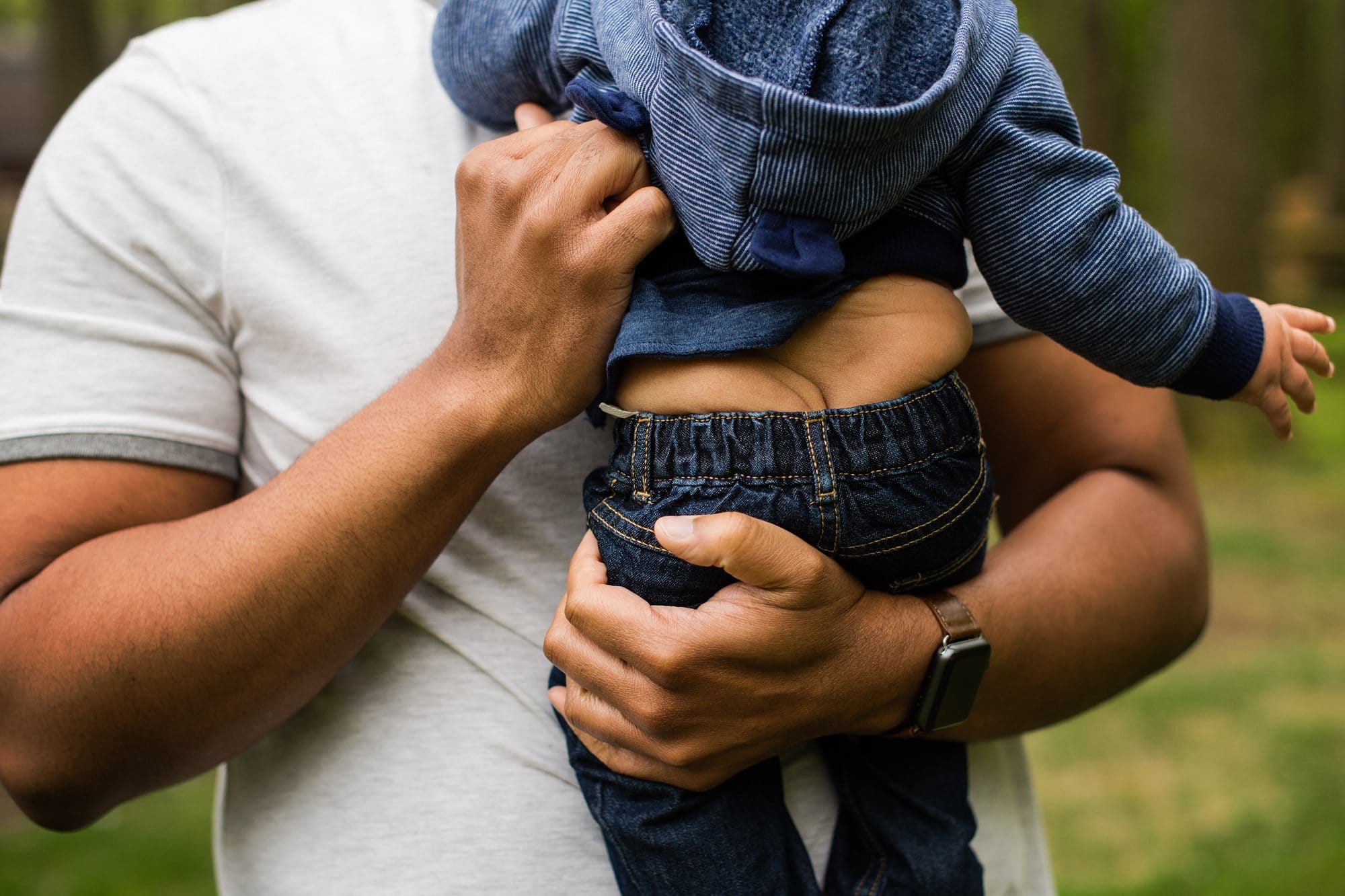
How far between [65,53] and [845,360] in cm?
918

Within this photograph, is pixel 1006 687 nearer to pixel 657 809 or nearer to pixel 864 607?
pixel 864 607

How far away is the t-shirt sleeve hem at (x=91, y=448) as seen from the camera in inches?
57.1

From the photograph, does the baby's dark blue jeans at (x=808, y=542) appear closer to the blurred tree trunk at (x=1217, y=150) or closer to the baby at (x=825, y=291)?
the baby at (x=825, y=291)

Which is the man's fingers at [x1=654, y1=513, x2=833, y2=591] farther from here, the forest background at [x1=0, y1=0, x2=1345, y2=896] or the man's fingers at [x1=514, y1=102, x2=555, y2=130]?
the forest background at [x1=0, y1=0, x2=1345, y2=896]

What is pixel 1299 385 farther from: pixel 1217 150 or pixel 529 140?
pixel 1217 150

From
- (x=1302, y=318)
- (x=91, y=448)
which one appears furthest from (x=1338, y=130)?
(x=91, y=448)

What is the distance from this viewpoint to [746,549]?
1.27m

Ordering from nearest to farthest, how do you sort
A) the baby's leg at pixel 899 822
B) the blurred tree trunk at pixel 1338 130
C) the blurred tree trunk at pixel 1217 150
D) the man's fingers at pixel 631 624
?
the man's fingers at pixel 631 624, the baby's leg at pixel 899 822, the blurred tree trunk at pixel 1217 150, the blurred tree trunk at pixel 1338 130

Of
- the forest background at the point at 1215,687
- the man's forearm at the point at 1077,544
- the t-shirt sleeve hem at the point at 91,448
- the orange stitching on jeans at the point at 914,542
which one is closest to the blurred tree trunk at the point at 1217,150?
the forest background at the point at 1215,687

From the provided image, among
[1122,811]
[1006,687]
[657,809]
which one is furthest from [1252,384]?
[1122,811]

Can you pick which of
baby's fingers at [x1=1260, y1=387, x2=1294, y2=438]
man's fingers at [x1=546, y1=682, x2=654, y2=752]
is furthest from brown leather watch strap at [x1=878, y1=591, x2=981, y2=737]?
baby's fingers at [x1=1260, y1=387, x2=1294, y2=438]

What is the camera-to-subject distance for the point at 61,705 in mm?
1437

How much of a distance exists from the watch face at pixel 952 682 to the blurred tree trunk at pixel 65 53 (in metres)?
9.03

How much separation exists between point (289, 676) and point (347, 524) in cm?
23
